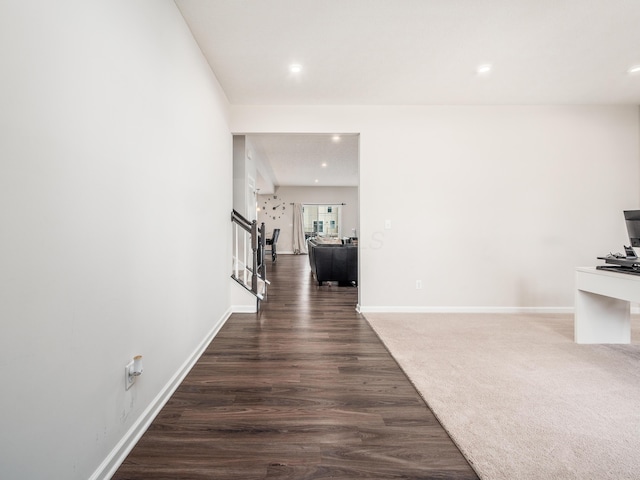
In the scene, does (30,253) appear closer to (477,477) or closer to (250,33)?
(477,477)

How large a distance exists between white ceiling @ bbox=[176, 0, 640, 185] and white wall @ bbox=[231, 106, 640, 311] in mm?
237

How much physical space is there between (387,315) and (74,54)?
3.37 meters

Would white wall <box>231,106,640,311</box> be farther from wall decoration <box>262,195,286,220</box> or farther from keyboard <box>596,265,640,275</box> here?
wall decoration <box>262,195,286,220</box>

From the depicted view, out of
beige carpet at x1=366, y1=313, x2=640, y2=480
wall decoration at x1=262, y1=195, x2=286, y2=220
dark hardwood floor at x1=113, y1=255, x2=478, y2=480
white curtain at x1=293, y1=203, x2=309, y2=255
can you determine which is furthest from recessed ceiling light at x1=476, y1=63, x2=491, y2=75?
wall decoration at x1=262, y1=195, x2=286, y2=220

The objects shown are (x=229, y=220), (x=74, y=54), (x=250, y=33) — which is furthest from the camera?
(x=229, y=220)

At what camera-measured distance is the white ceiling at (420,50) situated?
2.01 meters

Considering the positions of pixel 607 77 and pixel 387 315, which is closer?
pixel 607 77

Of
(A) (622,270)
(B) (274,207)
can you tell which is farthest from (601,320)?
(B) (274,207)

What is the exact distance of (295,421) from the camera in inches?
60.7

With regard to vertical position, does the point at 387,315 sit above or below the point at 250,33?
below

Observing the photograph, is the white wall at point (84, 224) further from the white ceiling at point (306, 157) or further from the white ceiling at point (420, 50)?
the white ceiling at point (306, 157)

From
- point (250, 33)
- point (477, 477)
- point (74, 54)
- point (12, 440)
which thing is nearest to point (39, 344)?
point (12, 440)

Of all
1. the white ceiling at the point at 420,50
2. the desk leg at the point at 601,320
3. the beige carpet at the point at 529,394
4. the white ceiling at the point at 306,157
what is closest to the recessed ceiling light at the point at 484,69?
the white ceiling at the point at 420,50

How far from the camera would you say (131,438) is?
1353 millimetres
